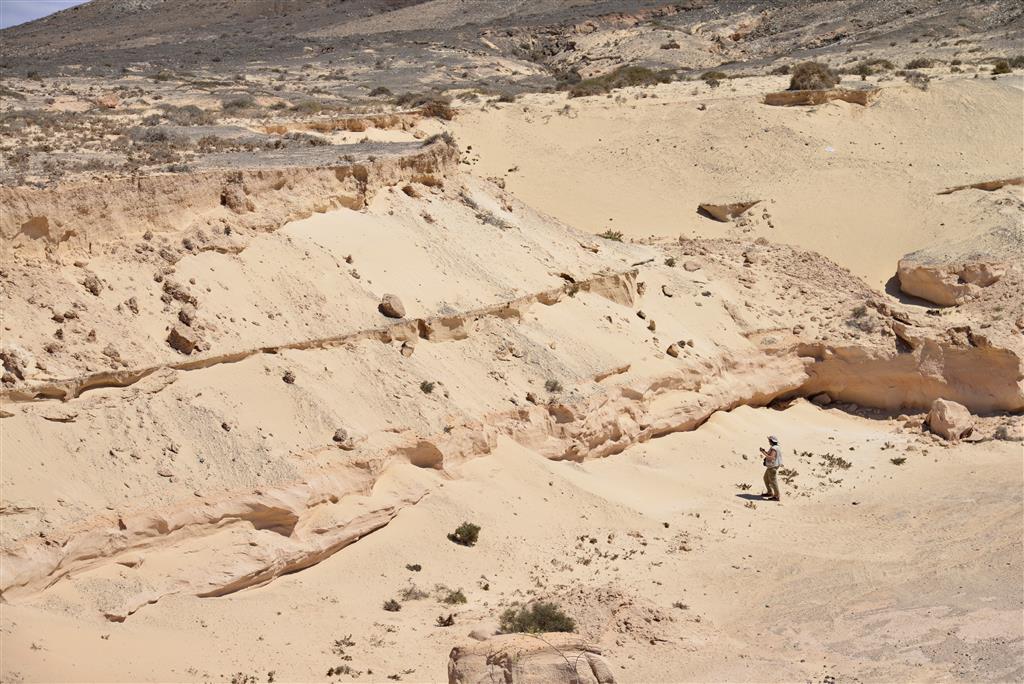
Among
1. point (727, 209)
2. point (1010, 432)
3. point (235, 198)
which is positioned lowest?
point (1010, 432)

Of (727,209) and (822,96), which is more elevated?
(822,96)

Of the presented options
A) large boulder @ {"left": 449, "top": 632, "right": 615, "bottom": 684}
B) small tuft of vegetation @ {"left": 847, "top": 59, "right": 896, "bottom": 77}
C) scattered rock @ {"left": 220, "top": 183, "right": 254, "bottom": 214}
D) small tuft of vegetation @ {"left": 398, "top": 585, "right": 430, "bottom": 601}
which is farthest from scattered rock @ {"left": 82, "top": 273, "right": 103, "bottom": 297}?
small tuft of vegetation @ {"left": 847, "top": 59, "right": 896, "bottom": 77}

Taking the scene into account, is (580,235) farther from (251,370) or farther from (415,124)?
(415,124)

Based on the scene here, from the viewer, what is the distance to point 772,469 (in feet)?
52.7

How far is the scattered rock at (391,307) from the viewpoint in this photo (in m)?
15.1

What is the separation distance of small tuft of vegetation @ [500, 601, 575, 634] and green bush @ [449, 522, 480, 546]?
1.56 meters

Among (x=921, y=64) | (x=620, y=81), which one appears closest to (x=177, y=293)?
(x=620, y=81)

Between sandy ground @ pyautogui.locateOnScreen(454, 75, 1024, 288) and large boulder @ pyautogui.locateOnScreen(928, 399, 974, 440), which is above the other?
sandy ground @ pyautogui.locateOnScreen(454, 75, 1024, 288)

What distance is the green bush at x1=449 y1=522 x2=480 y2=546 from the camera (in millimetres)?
13016

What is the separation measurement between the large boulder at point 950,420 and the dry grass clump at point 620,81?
19.9 meters

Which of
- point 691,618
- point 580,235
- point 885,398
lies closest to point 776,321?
point 885,398

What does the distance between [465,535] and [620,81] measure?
28314 mm

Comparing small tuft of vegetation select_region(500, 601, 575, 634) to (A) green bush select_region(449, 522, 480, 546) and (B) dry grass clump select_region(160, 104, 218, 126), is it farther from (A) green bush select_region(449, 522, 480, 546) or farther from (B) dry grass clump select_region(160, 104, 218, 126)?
(B) dry grass clump select_region(160, 104, 218, 126)

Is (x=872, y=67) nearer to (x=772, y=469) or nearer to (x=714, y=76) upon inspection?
(x=714, y=76)
